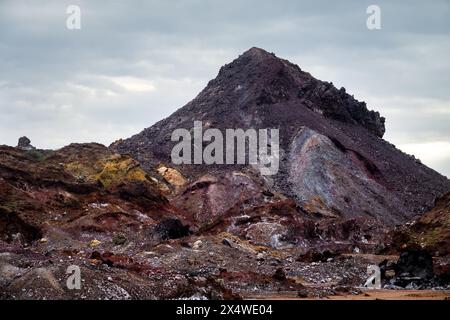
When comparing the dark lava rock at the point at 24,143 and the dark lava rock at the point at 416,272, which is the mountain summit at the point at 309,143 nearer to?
the dark lava rock at the point at 24,143

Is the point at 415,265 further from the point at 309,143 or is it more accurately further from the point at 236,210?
the point at 309,143

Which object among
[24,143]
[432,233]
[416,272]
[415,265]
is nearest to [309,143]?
[432,233]

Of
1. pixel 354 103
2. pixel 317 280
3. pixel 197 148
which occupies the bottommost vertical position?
pixel 317 280

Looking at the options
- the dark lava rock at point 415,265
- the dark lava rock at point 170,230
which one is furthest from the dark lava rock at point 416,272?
the dark lava rock at point 170,230

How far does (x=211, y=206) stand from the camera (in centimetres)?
6688

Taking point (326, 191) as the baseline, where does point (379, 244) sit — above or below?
below

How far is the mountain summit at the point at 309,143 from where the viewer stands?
71812 millimetres

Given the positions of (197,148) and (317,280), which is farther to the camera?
(197,148)

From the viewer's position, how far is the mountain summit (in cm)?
7181

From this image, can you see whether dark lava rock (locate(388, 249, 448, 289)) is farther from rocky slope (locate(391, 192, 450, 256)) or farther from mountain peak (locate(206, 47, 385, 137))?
mountain peak (locate(206, 47, 385, 137))
